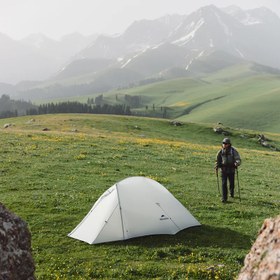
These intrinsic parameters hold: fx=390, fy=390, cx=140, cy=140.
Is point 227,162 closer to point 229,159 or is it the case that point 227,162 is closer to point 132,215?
point 229,159

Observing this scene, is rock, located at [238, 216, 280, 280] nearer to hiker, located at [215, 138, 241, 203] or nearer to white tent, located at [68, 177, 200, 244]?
white tent, located at [68, 177, 200, 244]

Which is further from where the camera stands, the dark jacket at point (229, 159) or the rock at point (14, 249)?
the dark jacket at point (229, 159)

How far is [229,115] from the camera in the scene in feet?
601

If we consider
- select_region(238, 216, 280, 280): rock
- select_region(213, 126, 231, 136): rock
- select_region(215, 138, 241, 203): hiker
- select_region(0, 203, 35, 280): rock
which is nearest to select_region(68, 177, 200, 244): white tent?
select_region(215, 138, 241, 203): hiker

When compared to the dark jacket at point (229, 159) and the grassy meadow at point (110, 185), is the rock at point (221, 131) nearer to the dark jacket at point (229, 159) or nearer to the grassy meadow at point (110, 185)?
the grassy meadow at point (110, 185)

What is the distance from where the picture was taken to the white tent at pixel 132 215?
17.8 metres

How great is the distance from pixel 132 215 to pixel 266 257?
37.6ft

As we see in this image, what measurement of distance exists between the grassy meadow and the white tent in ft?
1.29

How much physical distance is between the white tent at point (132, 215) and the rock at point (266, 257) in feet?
33.6

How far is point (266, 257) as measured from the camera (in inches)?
284

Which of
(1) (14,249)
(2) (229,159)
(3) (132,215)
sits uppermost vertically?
(2) (229,159)

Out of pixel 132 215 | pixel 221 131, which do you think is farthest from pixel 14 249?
pixel 221 131

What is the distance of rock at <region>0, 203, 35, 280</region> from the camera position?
9578 mm

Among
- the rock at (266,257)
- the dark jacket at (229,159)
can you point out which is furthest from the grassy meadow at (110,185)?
the rock at (266,257)
